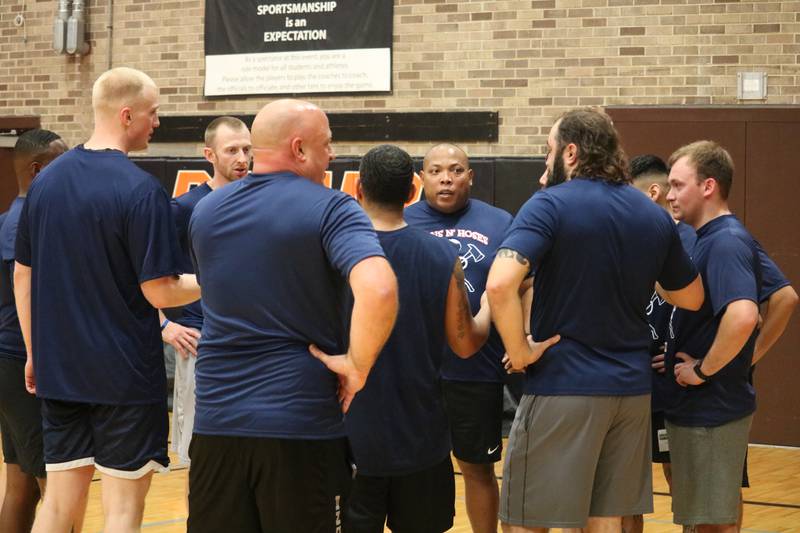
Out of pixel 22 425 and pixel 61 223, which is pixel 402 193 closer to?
pixel 61 223

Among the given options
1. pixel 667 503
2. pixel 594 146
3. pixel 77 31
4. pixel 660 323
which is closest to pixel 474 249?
pixel 660 323

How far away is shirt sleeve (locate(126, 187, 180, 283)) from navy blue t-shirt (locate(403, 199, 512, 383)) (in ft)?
5.94

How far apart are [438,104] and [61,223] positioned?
21.1 feet

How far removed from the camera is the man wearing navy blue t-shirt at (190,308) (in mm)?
5113

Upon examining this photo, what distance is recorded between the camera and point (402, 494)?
13.4 ft

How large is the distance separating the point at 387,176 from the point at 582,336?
2.90ft

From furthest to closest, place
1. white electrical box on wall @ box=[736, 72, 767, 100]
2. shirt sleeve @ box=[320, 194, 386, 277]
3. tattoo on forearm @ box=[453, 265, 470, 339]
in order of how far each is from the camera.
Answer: white electrical box on wall @ box=[736, 72, 767, 100]
tattoo on forearm @ box=[453, 265, 470, 339]
shirt sleeve @ box=[320, 194, 386, 277]

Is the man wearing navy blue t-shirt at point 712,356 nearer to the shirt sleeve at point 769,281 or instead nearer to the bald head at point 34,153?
the shirt sleeve at point 769,281

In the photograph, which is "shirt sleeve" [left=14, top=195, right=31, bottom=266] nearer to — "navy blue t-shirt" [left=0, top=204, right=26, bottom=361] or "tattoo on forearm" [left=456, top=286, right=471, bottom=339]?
"navy blue t-shirt" [left=0, top=204, right=26, bottom=361]

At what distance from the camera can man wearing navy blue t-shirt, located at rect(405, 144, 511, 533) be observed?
17.2 feet

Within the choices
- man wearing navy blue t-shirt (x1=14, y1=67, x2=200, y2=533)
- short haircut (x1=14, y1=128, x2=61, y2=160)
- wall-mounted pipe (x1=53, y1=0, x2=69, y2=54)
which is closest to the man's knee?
man wearing navy blue t-shirt (x1=14, y1=67, x2=200, y2=533)

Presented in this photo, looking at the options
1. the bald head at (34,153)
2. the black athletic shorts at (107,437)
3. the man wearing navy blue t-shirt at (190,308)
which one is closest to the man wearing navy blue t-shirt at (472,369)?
the man wearing navy blue t-shirt at (190,308)

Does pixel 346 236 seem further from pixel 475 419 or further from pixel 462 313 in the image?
pixel 475 419

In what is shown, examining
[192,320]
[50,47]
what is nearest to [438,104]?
[50,47]
